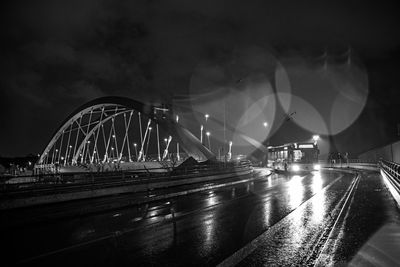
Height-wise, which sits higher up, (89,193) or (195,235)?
(89,193)

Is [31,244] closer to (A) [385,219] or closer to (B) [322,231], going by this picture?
(B) [322,231]

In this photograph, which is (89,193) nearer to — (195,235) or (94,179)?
(94,179)

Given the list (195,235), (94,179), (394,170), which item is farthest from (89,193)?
(394,170)

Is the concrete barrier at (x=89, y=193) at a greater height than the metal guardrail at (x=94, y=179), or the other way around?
the metal guardrail at (x=94, y=179)

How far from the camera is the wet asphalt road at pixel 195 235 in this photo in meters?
5.88

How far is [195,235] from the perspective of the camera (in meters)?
7.62

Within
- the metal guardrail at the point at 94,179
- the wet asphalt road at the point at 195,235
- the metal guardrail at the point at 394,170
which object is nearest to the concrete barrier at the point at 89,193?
the metal guardrail at the point at 94,179

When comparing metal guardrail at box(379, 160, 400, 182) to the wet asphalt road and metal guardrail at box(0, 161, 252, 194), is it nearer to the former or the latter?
the wet asphalt road

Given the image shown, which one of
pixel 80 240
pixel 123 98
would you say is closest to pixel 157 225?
pixel 80 240

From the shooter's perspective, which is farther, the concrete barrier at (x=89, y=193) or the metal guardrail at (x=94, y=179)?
the metal guardrail at (x=94, y=179)

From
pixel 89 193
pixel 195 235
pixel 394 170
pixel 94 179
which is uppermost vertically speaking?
pixel 394 170

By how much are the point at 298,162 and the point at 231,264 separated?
166 ft

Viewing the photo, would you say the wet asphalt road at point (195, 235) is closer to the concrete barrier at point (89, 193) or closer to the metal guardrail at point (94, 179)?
the concrete barrier at point (89, 193)

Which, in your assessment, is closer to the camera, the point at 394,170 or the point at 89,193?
the point at 89,193
